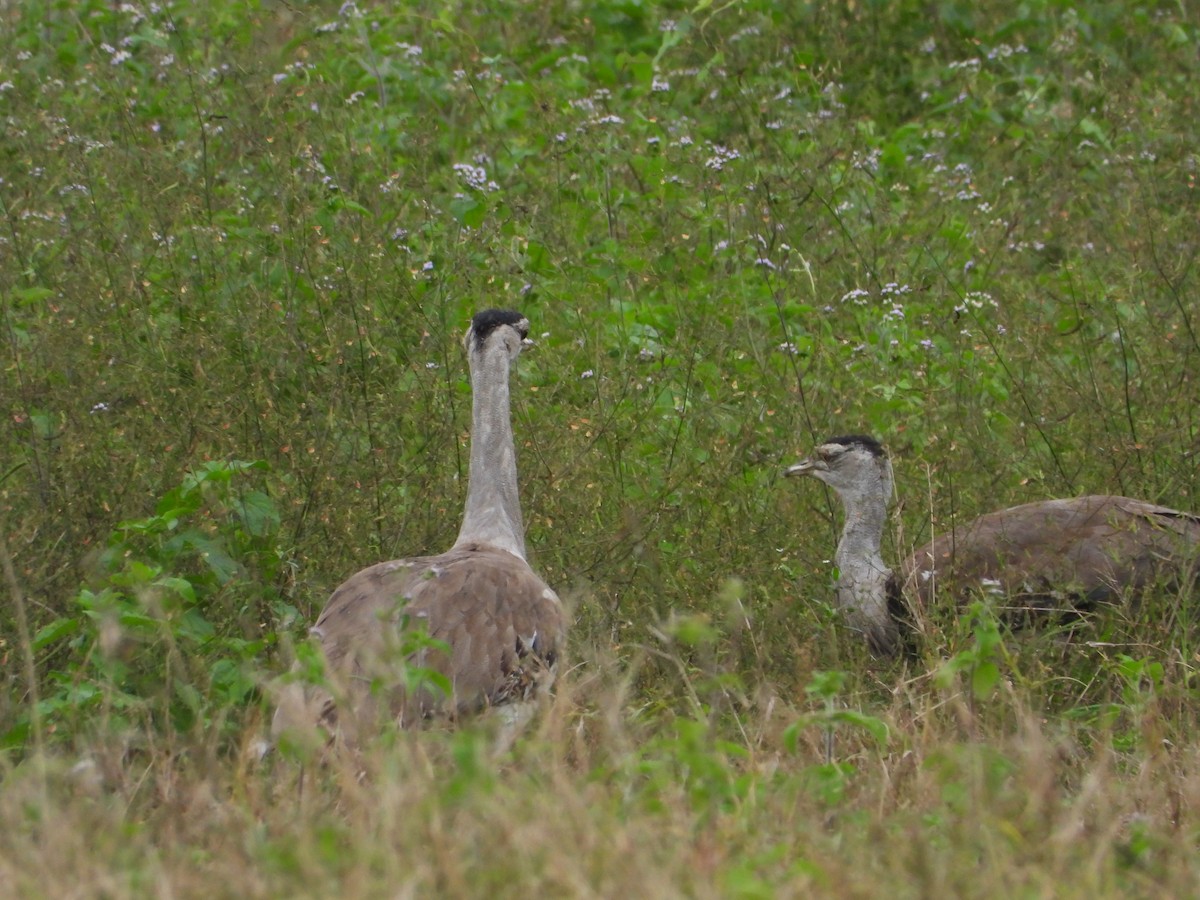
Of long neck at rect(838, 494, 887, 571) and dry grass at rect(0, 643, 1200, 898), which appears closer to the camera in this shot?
dry grass at rect(0, 643, 1200, 898)

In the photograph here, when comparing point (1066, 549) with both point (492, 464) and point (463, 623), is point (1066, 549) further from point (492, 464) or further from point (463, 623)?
point (463, 623)

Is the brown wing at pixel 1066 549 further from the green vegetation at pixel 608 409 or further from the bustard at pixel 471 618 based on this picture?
the bustard at pixel 471 618

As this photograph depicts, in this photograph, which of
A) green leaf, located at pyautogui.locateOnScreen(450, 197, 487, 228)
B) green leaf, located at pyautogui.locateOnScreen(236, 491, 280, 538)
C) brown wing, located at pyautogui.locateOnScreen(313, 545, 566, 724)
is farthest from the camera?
green leaf, located at pyautogui.locateOnScreen(450, 197, 487, 228)

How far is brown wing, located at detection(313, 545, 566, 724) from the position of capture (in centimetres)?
492

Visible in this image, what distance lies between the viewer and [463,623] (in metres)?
5.12

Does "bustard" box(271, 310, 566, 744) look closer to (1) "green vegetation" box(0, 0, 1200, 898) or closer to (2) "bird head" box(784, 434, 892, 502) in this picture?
(1) "green vegetation" box(0, 0, 1200, 898)

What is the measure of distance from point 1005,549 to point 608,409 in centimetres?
162

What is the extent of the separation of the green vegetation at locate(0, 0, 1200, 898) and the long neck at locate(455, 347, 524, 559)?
1.21 ft

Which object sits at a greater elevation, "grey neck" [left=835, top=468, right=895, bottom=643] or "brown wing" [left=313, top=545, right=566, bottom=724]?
"brown wing" [left=313, top=545, right=566, bottom=724]

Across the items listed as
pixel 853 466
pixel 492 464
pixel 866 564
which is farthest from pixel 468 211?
pixel 866 564

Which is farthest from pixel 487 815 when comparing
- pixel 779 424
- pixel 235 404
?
pixel 779 424

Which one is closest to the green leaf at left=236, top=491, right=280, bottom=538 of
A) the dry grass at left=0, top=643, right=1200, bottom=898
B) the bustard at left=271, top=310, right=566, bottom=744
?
the bustard at left=271, top=310, right=566, bottom=744

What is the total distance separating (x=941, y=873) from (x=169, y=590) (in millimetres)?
2700

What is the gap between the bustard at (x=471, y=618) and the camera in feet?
15.3
